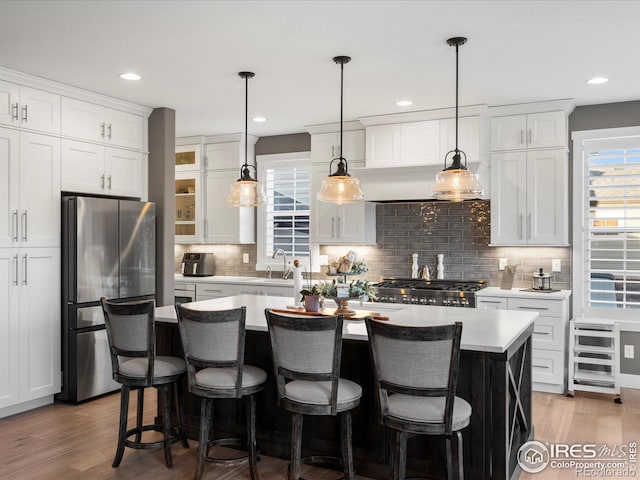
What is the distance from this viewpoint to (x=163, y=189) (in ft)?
17.7

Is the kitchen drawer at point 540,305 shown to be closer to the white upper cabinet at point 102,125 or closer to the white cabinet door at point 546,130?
the white cabinet door at point 546,130

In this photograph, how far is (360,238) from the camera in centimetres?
596

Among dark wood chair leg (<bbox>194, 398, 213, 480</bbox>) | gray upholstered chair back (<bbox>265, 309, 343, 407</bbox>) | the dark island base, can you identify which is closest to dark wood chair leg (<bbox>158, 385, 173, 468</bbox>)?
dark wood chair leg (<bbox>194, 398, 213, 480</bbox>)

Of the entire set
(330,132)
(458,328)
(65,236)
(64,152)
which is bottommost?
(458,328)

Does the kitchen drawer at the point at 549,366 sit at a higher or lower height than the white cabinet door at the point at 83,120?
lower

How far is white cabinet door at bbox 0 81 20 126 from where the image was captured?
416cm

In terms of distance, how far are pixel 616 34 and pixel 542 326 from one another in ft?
8.34

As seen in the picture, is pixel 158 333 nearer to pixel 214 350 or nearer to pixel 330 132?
pixel 214 350

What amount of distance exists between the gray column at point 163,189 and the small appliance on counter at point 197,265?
1.45 meters

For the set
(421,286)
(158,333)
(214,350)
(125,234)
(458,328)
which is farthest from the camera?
(421,286)

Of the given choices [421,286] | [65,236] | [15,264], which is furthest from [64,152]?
[421,286]

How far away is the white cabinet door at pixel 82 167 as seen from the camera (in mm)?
4660

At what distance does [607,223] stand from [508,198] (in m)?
0.92

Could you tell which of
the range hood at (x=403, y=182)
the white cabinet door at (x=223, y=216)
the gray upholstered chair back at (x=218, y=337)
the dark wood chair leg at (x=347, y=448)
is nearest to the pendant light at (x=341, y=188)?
the gray upholstered chair back at (x=218, y=337)
